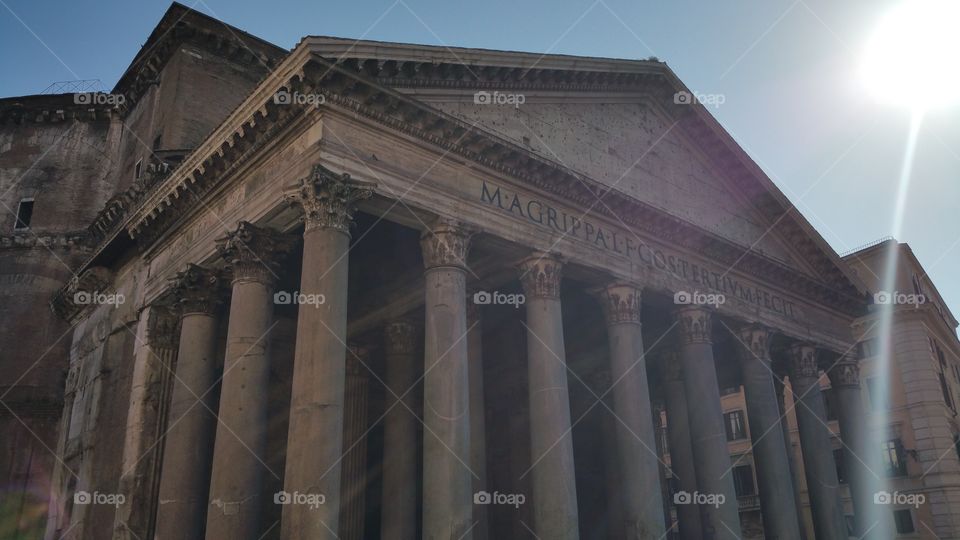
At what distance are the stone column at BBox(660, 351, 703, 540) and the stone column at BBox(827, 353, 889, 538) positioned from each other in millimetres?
4378

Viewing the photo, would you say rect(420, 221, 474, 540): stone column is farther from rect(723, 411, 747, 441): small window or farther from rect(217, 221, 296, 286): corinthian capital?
rect(723, 411, 747, 441): small window

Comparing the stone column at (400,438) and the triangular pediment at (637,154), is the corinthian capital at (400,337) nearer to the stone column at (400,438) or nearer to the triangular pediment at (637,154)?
the stone column at (400,438)

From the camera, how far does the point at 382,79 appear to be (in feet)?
37.9

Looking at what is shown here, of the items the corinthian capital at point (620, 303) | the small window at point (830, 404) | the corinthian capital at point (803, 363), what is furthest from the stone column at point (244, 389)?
the small window at point (830, 404)

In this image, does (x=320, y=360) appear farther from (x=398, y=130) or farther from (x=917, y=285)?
(x=917, y=285)

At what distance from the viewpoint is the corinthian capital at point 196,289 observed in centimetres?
1309

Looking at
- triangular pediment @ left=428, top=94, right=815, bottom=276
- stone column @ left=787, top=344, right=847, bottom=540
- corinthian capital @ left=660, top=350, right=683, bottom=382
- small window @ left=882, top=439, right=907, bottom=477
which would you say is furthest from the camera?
A: small window @ left=882, top=439, right=907, bottom=477

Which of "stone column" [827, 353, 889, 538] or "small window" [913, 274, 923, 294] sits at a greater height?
"small window" [913, 274, 923, 294]

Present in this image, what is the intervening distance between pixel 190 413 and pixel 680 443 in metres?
11.2

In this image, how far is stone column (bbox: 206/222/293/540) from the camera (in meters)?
10.5

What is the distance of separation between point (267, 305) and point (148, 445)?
162 inches

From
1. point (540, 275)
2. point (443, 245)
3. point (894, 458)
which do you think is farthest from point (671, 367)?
point (894, 458)

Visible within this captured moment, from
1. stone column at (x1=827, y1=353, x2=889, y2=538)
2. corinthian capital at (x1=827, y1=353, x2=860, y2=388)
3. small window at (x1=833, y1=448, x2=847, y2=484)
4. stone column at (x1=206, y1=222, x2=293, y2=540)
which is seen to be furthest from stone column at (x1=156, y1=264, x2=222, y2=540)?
small window at (x1=833, y1=448, x2=847, y2=484)

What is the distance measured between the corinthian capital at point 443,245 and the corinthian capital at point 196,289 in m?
3.98
